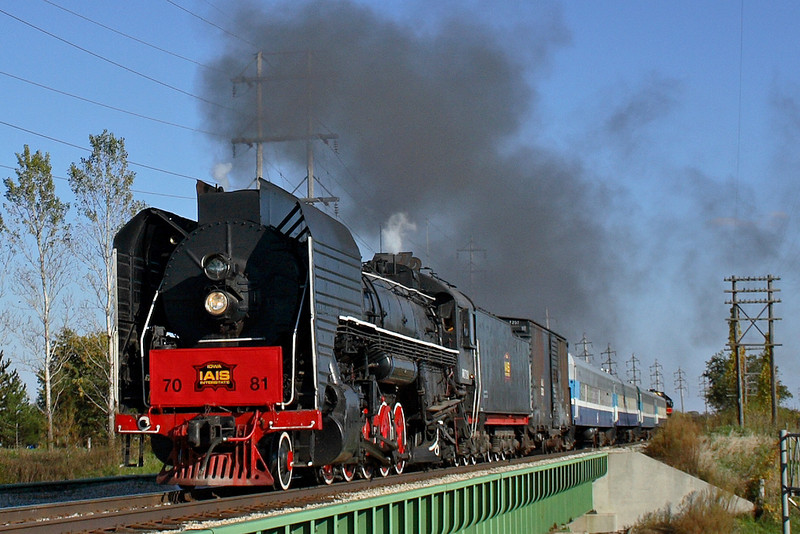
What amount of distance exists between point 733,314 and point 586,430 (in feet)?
53.8

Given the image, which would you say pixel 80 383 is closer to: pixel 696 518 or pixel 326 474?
pixel 696 518

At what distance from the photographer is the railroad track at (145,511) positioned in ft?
25.9

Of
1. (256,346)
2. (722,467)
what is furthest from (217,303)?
(722,467)

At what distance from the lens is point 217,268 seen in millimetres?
10812

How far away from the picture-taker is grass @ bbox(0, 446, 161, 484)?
18.5 meters

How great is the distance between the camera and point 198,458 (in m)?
10.4

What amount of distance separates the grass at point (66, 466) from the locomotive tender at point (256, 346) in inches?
322

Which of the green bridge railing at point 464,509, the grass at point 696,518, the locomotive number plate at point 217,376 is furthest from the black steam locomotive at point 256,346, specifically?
the grass at point 696,518

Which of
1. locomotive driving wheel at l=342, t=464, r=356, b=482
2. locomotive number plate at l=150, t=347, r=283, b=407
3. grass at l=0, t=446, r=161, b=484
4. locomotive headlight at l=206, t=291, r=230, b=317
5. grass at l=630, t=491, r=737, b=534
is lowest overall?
grass at l=630, t=491, r=737, b=534

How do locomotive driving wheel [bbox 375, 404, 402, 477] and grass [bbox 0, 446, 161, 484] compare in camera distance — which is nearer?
locomotive driving wheel [bbox 375, 404, 402, 477]

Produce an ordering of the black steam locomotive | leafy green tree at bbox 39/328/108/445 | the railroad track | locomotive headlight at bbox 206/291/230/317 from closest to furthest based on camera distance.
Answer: the railroad track → the black steam locomotive → locomotive headlight at bbox 206/291/230/317 → leafy green tree at bbox 39/328/108/445

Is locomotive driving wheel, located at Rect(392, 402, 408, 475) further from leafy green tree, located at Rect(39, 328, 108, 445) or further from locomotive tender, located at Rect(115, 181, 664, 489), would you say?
leafy green tree, located at Rect(39, 328, 108, 445)

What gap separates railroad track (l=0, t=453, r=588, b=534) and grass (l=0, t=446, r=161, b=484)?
359 inches

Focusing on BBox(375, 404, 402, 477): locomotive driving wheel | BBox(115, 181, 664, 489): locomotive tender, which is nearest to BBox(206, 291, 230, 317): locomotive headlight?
BBox(115, 181, 664, 489): locomotive tender
